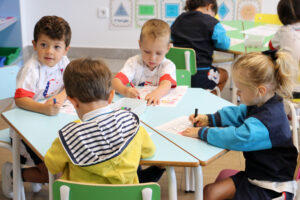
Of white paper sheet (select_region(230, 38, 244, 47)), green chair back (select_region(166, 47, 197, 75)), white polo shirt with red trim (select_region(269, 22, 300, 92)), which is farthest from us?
white paper sheet (select_region(230, 38, 244, 47))

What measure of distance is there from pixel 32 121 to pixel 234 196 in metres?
0.99

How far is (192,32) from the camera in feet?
10.8

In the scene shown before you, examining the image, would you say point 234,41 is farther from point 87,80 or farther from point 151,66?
point 87,80

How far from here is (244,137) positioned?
1574 mm

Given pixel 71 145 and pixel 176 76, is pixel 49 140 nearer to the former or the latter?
pixel 71 145

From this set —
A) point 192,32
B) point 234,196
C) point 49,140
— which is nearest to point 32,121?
point 49,140

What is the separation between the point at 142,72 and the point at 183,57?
571mm

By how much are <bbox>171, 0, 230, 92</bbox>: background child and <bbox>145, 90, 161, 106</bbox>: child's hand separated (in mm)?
1249

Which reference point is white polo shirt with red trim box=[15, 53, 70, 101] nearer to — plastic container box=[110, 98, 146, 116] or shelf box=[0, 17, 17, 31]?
plastic container box=[110, 98, 146, 116]

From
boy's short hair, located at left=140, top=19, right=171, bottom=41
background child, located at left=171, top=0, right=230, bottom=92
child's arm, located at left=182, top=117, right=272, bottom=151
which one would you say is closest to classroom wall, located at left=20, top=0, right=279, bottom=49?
background child, located at left=171, top=0, right=230, bottom=92

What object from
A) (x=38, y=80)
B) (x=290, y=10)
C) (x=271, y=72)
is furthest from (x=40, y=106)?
(x=290, y=10)

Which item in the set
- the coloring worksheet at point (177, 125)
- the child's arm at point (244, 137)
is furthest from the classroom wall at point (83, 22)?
the child's arm at point (244, 137)

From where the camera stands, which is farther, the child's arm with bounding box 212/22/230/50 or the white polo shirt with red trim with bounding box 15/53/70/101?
the child's arm with bounding box 212/22/230/50

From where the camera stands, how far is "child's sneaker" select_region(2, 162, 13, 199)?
2328 mm
